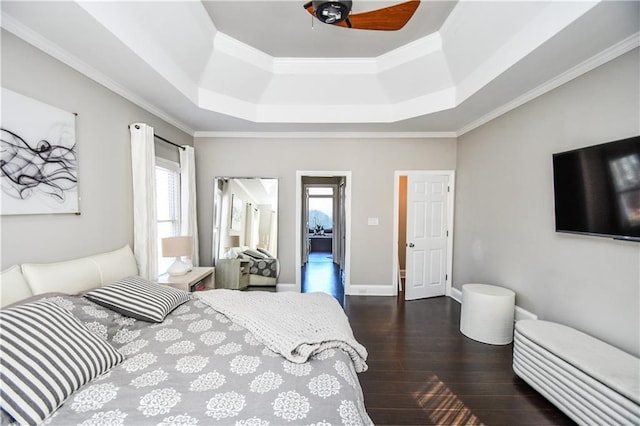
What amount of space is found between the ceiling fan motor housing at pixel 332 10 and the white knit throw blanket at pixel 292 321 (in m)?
2.15

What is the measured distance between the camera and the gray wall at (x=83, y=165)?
1.75 m

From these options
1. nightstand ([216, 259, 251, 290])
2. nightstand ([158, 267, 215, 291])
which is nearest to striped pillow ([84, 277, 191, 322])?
nightstand ([158, 267, 215, 291])

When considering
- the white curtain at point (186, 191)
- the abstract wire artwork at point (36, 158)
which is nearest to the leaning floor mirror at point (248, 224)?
the white curtain at point (186, 191)

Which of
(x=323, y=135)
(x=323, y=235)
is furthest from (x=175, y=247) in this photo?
(x=323, y=235)

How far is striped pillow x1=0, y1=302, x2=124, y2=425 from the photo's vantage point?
974mm

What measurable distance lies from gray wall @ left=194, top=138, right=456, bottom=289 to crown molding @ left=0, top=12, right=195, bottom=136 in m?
1.30

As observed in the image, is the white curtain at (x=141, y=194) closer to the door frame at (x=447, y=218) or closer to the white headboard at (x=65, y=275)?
the white headboard at (x=65, y=275)

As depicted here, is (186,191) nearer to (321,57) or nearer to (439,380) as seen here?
(321,57)

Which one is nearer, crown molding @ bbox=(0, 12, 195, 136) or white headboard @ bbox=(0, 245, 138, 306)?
white headboard @ bbox=(0, 245, 138, 306)

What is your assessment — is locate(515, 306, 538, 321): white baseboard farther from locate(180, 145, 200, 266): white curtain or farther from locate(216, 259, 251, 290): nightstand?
locate(180, 145, 200, 266): white curtain

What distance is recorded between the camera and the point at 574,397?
1748 mm

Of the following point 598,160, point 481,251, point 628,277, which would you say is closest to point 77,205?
point 598,160

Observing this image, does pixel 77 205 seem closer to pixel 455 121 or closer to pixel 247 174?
pixel 247 174

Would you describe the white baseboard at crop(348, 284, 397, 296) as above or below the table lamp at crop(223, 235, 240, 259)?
below
